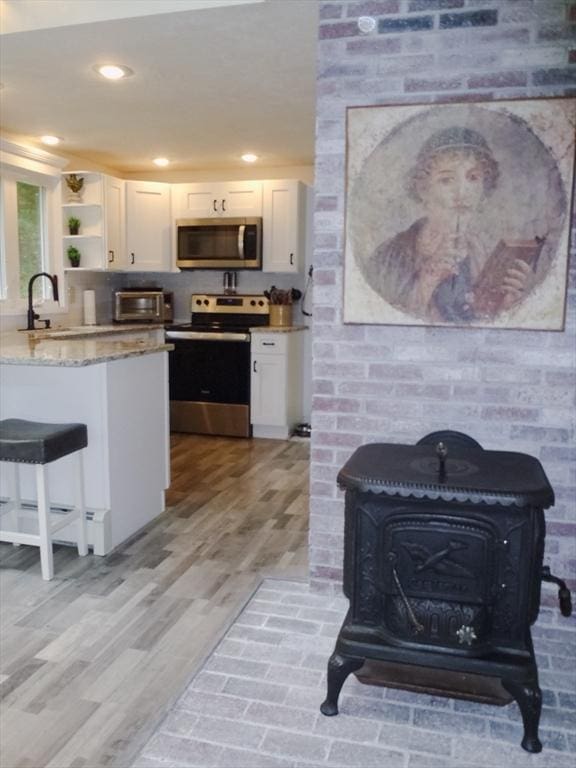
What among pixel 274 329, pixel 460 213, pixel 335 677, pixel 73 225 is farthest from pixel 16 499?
pixel 73 225

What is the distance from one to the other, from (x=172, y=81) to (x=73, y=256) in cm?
239

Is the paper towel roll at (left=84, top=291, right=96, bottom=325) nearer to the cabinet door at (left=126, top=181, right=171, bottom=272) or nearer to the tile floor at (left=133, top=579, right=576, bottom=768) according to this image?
the cabinet door at (left=126, top=181, right=171, bottom=272)

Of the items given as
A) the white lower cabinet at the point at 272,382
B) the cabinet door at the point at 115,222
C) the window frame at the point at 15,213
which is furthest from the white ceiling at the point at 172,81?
the white lower cabinet at the point at 272,382

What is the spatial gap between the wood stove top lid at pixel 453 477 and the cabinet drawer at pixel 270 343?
320 centimetres

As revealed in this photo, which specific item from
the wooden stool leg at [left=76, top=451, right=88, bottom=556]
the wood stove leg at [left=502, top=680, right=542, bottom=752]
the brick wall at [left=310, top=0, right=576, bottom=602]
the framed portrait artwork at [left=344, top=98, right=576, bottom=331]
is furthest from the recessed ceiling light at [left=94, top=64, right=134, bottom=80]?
the wood stove leg at [left=502, top=680, right=542, bottom=752]

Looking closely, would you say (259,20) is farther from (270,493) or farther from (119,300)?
(119,300)

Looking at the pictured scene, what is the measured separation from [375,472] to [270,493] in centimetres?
218

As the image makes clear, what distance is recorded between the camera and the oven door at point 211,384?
521 centimetres

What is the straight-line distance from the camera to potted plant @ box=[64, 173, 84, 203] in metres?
5.18

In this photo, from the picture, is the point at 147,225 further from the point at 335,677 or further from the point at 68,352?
the point at 335,677

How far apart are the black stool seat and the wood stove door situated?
1.52 metres

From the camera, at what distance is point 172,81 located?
333cm

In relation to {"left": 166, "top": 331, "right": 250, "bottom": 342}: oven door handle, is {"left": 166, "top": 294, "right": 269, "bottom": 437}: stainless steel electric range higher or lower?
lower

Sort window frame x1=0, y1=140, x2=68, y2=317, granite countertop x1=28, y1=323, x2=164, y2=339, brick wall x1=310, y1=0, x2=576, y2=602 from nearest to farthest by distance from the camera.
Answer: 1. brick wall x1=310, y1=0, x2=576, y2=602
2. granite countertop x1=28, y1=323, x2=164, y2=339
3. window frame x1=0, y1=140, x2=68, y2=317
